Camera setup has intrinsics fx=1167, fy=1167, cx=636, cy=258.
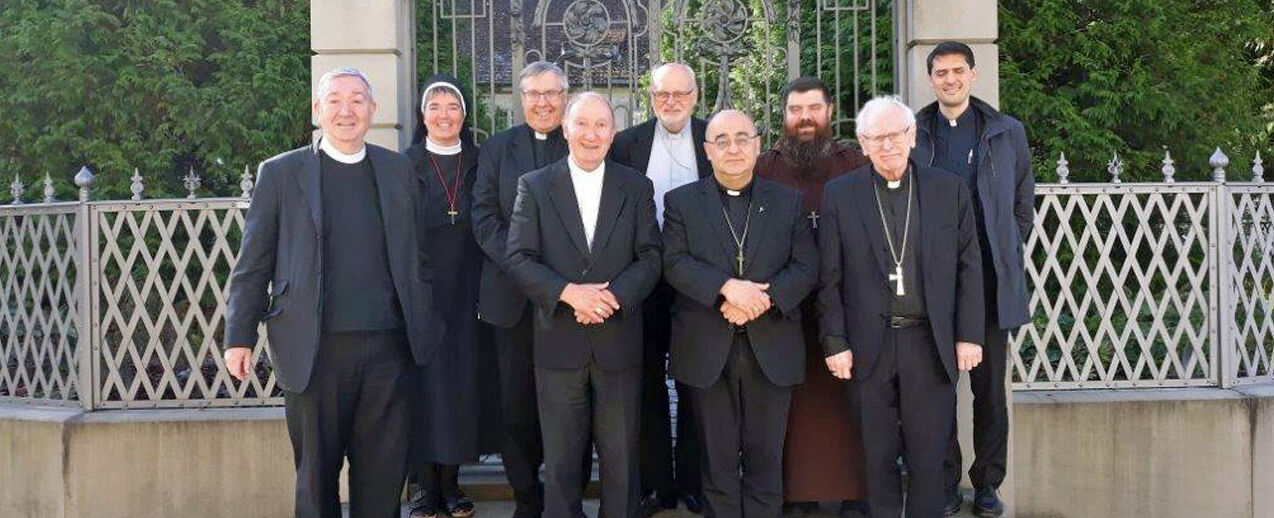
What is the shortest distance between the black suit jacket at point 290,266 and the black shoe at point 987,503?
2561mm

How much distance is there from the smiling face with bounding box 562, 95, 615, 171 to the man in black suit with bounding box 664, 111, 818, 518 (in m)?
0.32

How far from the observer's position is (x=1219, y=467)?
19.0 feet

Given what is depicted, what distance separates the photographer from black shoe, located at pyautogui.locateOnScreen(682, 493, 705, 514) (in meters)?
5.00

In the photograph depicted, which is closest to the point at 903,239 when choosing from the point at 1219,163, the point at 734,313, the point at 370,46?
the point at 734,313

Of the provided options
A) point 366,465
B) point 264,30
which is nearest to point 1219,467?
point 366,465

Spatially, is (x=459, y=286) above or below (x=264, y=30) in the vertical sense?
below

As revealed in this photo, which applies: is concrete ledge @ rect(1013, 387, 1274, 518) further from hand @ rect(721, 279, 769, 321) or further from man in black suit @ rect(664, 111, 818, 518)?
hand @ rect(721, 279, 769, 321)

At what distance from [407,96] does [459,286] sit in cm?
117

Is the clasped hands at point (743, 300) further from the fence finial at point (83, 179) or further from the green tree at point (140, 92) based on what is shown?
the green tree at point (140, 92)

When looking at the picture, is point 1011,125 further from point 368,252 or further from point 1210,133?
point 1210,133

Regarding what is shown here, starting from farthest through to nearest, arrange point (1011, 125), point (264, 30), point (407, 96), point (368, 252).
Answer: point (264, 30)
point (407, 96)
point (1011, 125)
point (368, 252)

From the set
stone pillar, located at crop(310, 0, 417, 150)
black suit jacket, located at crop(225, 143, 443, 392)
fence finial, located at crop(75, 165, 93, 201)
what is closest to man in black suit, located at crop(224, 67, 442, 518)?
black suit jacket, located at crop(225, 143, 443, 392)

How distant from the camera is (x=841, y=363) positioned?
4.27m

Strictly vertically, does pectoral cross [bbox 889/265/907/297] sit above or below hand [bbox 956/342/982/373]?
above
